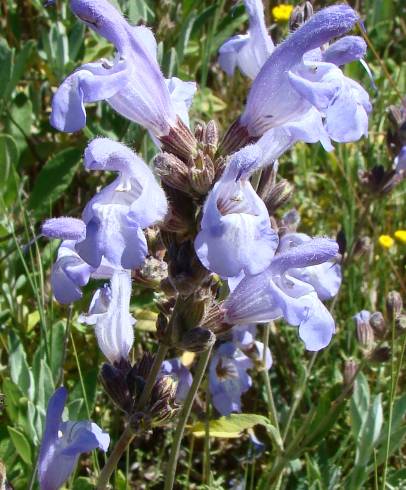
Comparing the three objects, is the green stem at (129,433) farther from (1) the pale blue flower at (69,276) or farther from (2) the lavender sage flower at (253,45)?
(2) the lavender sage flower at (253,45)

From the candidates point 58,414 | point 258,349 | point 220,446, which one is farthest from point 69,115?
point 220,446

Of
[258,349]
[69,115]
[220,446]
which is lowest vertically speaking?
[220,446]

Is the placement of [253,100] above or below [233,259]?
above

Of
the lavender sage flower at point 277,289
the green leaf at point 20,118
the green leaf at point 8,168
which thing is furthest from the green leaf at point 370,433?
the green leaf at point 20,118

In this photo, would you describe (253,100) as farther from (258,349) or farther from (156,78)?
(258,349)

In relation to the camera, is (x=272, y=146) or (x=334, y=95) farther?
(x=272, y=146)

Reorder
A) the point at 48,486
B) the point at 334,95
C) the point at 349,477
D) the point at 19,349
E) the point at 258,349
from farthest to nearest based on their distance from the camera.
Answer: the point at 258,349, the point at 349,477, the point at 19,349, the point at 48,486, the point at 334,95

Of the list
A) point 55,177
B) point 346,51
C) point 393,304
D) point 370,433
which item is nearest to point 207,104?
point 55,177

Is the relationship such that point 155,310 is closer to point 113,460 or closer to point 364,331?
point 364,331
